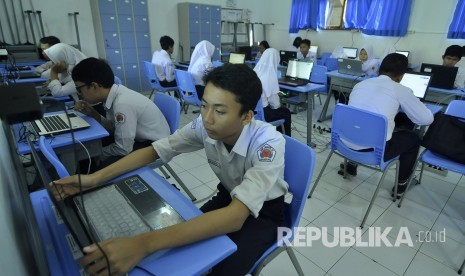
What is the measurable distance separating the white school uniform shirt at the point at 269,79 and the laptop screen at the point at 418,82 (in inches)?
55.7

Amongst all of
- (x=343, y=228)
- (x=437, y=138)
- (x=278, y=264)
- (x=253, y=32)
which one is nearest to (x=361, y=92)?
(x=437, y=138)

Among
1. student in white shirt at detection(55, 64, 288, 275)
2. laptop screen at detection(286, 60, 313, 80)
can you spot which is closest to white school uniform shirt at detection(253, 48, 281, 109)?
laptop screen at detection(286, 60, 313, 80)

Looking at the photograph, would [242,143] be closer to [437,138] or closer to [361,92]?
[361,92]


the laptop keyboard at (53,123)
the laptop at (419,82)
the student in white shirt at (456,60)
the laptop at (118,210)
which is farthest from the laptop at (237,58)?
the laptop at (118,210)

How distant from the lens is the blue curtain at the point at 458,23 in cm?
479

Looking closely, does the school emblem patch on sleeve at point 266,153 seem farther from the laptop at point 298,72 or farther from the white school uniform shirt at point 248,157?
the laptop at point 298,72

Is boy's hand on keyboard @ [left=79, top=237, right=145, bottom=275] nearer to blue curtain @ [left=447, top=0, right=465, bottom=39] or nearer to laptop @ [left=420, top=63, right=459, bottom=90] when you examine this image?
laptop @ [left=420, top=63, right=459, bottom=90]

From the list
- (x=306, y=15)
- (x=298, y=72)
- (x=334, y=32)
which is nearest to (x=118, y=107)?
(x=298, y=72)

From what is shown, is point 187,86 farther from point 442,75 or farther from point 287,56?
point 442,75

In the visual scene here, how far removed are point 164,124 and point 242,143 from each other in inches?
40.2

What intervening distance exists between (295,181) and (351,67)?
3.41 m

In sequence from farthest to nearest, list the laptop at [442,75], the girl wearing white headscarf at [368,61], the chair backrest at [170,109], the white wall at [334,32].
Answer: the white wall at [334,32] < the girl wearing white headscarf at [368,61] < the laptop at [442,75] < the chair backrest at [170,109]

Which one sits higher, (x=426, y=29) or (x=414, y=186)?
(x=426, y=29)

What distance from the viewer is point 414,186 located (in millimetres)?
2568
